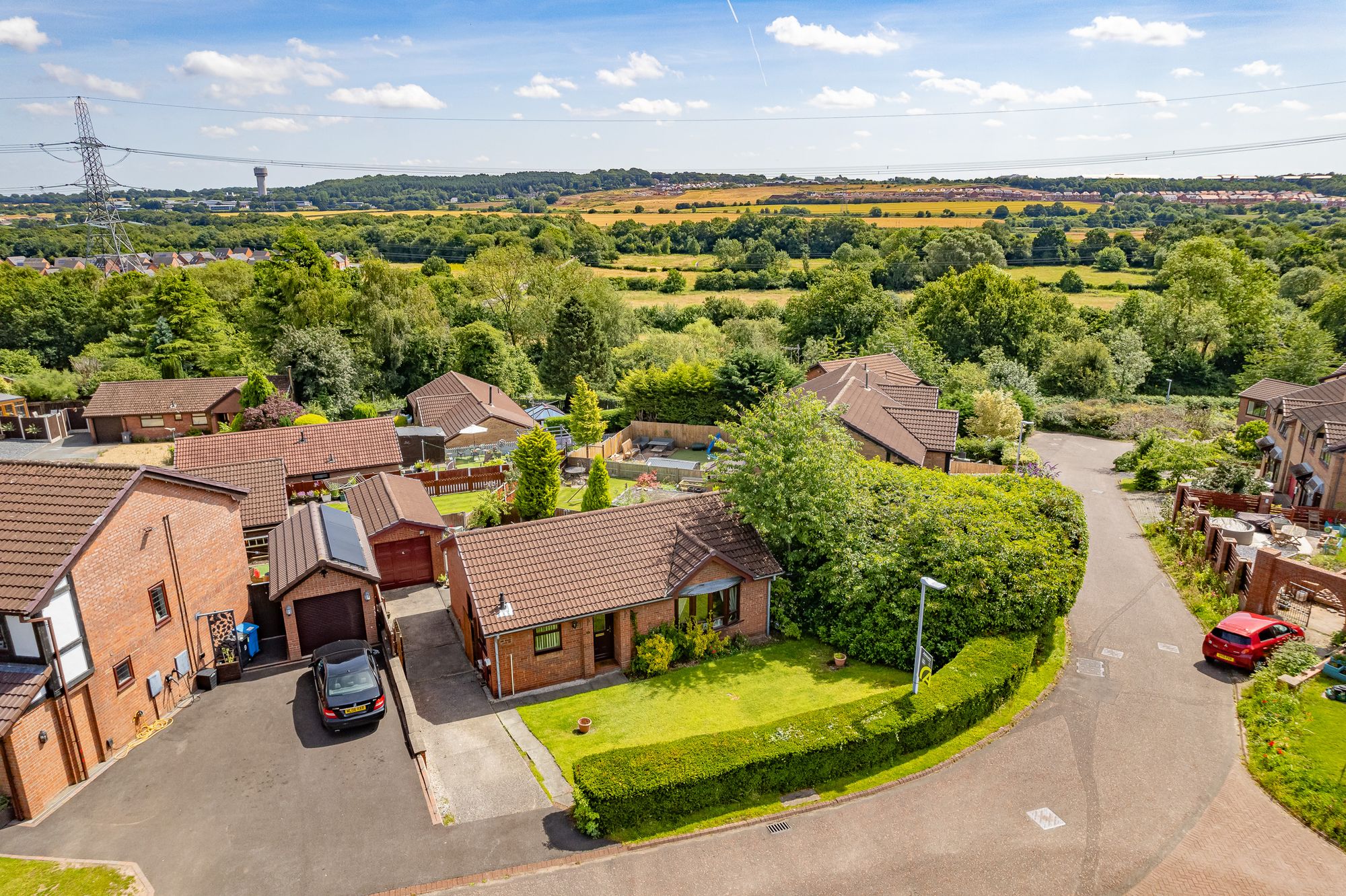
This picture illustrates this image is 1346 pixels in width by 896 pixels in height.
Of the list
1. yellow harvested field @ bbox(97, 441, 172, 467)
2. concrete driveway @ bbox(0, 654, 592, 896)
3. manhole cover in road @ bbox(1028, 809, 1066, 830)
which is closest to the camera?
concrete driveway @ bbox(0, 654, 592, 896)

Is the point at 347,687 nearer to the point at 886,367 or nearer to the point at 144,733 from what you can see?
the point at 144,733

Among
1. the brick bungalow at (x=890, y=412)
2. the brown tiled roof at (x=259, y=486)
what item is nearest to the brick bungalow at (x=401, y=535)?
the brown tiled roof at (x=259, y=486)

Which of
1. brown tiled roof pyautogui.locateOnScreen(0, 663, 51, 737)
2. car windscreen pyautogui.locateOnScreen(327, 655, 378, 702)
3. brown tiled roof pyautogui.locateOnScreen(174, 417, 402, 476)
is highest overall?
brown tiled roof pyautogui.locateOnScreen(0, 663, 51, 737)

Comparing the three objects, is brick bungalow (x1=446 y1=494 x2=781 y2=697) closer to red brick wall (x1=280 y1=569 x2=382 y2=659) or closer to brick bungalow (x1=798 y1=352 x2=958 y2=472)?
red brick wall (x1=280 y1=569 x2=382 y2=659)

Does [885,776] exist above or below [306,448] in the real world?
below

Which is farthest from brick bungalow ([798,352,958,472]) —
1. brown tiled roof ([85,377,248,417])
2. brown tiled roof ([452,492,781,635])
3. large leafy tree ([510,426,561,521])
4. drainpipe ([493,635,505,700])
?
brown tiled roof ([85,377,248,417])

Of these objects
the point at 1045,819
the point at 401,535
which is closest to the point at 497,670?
the point at 401,535

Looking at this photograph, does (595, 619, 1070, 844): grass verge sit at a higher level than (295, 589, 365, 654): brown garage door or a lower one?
lower
